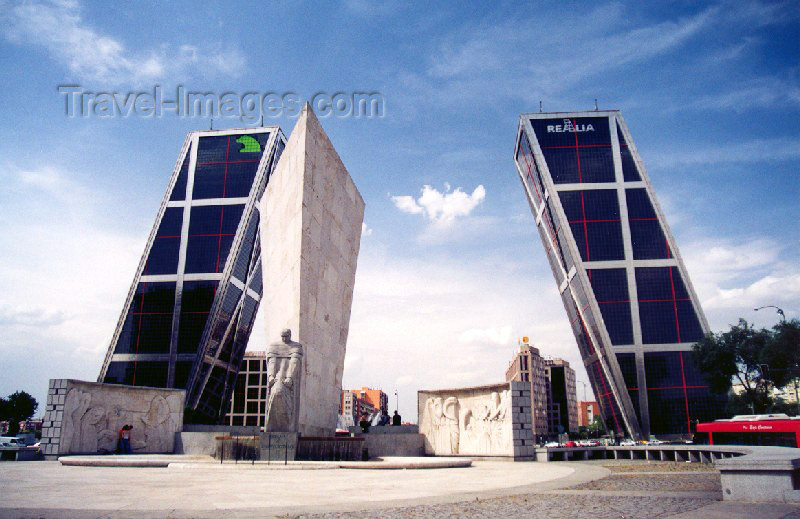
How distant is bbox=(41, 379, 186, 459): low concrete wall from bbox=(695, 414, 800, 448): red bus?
875 inches

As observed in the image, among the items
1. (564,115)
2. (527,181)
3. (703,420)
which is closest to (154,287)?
(527,181)

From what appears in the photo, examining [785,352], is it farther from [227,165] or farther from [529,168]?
[227,165]

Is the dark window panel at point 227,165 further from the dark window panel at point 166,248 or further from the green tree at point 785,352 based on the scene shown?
the green tree at point 785,352

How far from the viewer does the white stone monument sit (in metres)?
18.1

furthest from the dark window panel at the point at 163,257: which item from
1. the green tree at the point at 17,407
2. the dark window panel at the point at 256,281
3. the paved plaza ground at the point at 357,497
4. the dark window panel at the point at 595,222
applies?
the paved plaza ground at the point at 357,497

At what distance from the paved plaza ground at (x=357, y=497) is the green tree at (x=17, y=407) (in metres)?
68.7

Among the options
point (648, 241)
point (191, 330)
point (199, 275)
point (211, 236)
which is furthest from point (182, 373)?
point (648, 241)

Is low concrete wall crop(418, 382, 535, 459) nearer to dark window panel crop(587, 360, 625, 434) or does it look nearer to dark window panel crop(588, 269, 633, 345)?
dark window panel crop(588, 269, 633, 345)

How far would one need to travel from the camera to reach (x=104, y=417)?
19.1m

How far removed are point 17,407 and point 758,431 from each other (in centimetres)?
7572

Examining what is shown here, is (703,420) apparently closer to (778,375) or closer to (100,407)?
(778,375)

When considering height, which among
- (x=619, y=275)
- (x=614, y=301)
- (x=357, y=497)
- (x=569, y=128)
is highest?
(x=569, y=128)

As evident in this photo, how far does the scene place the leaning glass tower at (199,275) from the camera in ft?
186

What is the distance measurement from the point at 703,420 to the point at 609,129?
2974cm
